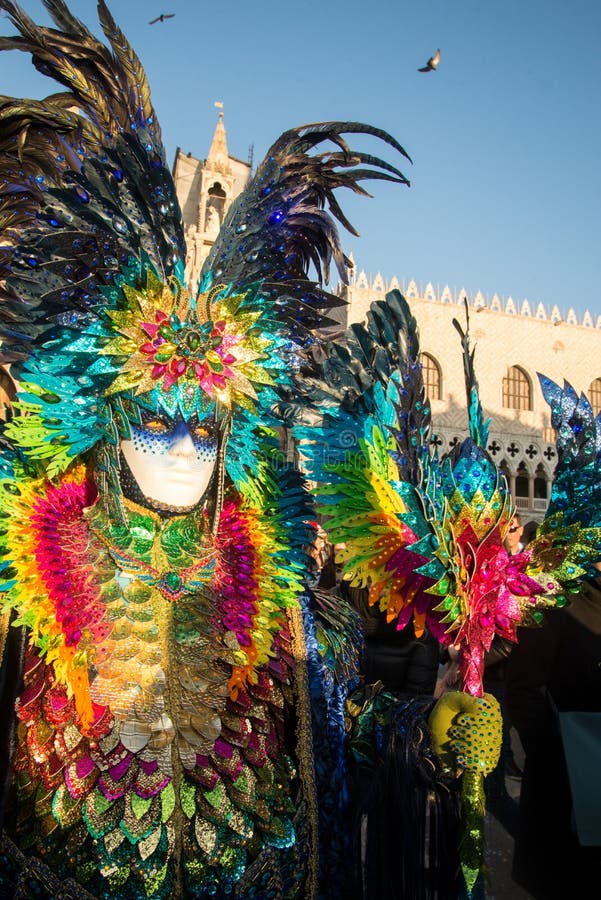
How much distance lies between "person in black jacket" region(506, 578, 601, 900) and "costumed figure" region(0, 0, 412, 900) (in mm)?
1617

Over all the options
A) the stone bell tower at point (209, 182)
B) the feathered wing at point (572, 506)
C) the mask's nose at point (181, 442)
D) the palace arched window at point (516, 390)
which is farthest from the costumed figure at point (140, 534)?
the stone bell tower at point (209, 182)

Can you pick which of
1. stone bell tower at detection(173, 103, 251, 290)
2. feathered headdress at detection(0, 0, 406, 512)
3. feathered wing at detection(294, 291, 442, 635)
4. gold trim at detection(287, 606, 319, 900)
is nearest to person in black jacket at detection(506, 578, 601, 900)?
feathered wing at detection(294, 291, 442, 635)

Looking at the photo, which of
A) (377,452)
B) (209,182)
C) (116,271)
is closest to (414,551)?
(377,452)

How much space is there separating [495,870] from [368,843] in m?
2.41

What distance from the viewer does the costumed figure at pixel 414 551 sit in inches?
73.5

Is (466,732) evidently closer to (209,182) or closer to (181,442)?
(181,442)

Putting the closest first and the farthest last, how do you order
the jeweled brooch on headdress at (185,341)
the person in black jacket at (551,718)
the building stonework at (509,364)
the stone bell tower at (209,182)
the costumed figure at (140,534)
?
the costumed figure at (140,534), the jeweled brooch on headdress at (185,341), the person in black jacket at (551,718), the building stonework at (509,364), the stone bell tower at (209,182)

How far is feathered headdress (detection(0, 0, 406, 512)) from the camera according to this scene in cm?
185

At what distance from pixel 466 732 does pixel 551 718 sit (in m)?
1.87

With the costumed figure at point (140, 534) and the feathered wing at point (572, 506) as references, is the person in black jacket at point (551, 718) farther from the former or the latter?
the costumed figure at point (140, 534)

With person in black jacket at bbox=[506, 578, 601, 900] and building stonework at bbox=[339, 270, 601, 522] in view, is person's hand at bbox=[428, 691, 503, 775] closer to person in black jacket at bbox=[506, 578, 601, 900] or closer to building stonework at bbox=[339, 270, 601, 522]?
person in black jacket at bbox=[506, 578, 601, 900]

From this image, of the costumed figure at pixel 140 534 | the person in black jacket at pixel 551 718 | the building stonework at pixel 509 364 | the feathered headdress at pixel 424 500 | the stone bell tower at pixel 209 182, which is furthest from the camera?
the stone bell tower at pixel 209 182

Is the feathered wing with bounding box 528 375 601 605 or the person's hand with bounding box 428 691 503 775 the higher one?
the feathered wing with bounding box 528 375 601 605

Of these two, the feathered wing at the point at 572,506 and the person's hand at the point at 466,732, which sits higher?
the feathered wing at the point at 572,506
